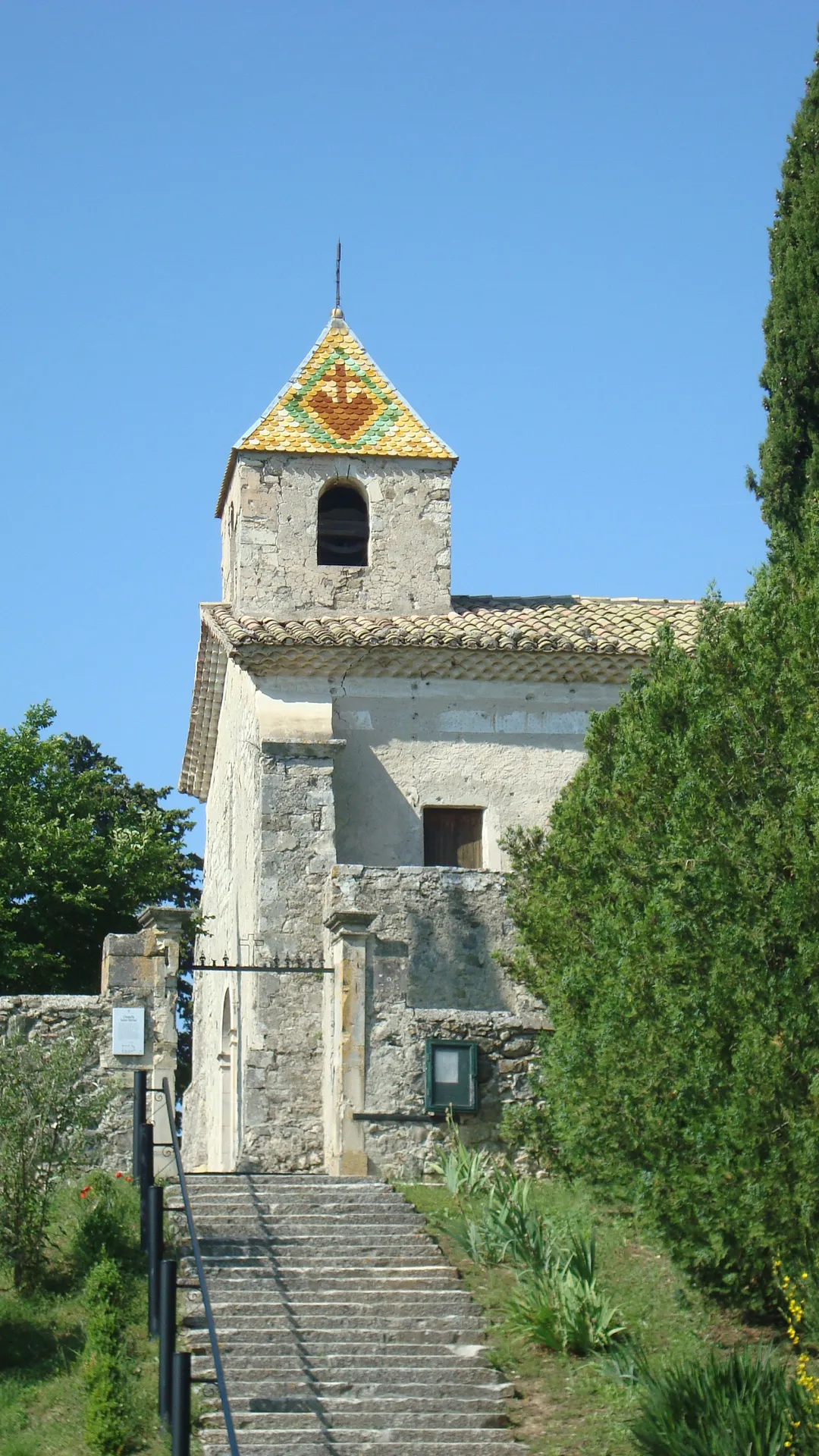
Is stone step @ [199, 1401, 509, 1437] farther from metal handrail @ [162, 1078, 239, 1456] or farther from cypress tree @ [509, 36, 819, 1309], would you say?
cypress tree @ [509, 36, 819, 1309]

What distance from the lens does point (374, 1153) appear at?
18.9 m

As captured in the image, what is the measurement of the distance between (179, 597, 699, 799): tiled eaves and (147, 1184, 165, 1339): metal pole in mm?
10751

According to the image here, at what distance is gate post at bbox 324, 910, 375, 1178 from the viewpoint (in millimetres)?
18953

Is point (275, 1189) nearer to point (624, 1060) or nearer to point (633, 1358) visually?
point (624, 1060)

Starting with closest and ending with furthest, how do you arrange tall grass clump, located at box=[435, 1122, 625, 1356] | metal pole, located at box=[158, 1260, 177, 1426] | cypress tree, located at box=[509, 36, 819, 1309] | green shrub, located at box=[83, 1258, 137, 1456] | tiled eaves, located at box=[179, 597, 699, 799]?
green shrub, located at box=[83, 1258, 137, 1456] < metal pole, located at box=[158, 1260, 177, 1426] < cypress tree, located at box=[509, 36, 819, 1309] < tall grass clump, located at box=[435, 1122, 625, 1356] < tiled eaves, located at box=[179, 597, 699, 799]

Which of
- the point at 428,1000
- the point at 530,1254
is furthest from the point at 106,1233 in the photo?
the point at 428,1000

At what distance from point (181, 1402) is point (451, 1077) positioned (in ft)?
25.6

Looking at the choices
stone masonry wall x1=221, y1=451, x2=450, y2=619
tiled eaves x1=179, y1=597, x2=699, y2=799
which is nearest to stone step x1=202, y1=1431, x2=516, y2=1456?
tiled eaves x1=179, y1=597, x2=699, y2=799

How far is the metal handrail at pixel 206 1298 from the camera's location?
11398 mm

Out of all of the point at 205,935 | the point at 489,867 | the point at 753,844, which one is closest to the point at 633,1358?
the point at 753,844

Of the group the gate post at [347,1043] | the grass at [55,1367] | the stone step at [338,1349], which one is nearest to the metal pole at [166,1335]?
the grass at [55,1367]

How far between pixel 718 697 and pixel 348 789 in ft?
33.1

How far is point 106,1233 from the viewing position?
15.8m

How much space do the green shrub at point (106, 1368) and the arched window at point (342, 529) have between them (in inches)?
552
